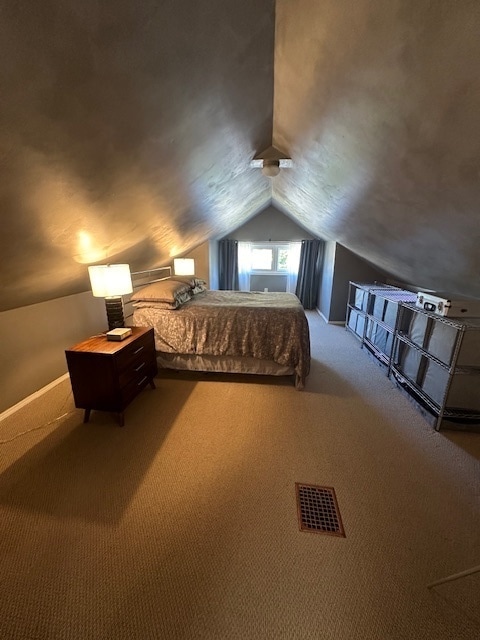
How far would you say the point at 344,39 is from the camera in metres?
0.99

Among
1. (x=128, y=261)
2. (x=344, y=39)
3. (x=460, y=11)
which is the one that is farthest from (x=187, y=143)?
(x=128, y=261)

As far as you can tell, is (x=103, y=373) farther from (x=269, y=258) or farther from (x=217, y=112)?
(x=269, y=258)

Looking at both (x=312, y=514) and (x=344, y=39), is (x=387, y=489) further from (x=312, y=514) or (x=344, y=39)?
(x=344, y=39)

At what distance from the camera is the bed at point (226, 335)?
2617 mm

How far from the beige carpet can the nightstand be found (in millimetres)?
212

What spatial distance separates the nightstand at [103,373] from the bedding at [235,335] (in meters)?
0.58

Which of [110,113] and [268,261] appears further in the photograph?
[268,261]

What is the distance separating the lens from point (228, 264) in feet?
19.1

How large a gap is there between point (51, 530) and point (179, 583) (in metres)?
0.72

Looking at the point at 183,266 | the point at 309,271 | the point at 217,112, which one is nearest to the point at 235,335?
the point at 217,112

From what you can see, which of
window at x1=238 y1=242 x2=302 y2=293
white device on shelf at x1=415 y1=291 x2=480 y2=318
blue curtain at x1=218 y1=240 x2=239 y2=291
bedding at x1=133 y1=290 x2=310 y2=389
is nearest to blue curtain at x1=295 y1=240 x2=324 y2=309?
window at x1=238 y1=242 x2=302 y2=293

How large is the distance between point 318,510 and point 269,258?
17.2ft

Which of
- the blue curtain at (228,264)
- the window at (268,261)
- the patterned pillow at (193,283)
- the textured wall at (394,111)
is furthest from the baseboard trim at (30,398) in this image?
the window at (268,261)

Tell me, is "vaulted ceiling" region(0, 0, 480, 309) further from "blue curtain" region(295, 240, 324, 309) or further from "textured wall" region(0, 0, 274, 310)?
"blue curtain" region(295, 240, 324, 309)
